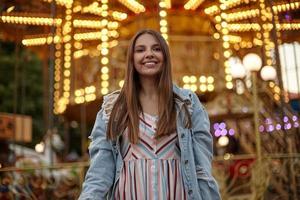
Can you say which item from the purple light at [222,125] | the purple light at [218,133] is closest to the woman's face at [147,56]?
the purple light at [222,125]

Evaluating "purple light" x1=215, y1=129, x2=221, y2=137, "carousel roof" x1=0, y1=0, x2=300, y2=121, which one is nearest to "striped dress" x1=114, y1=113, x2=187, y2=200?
"carousel roof" x1=0, y1=0, x2=300, y2=121

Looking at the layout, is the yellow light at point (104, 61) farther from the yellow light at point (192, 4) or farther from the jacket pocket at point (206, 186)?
the jacket pocket at point (206, 186)

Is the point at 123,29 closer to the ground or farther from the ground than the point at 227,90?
farther from the ground

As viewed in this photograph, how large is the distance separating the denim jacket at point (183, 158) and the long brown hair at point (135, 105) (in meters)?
0.04

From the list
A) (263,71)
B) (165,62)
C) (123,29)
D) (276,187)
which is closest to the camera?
(165,62)

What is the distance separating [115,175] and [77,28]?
10.6 metres

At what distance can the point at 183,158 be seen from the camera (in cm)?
225

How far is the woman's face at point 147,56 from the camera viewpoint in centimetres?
244

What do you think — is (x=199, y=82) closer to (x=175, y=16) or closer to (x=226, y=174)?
(x=175, y=16)

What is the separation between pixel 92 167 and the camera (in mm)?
2291

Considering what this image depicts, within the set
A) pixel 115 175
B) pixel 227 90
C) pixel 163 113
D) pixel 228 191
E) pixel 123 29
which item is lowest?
pixel 228 191

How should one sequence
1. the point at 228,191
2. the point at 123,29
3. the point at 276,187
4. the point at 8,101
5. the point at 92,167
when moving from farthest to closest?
the point at 8,101
the point at 123,29
the point at 228,191
the point at 276,187
the point at 92,167

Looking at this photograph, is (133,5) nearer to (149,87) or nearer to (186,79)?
(186,79)

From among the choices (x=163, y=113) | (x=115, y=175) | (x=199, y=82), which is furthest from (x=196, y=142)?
(x=199, y=82)
